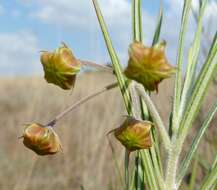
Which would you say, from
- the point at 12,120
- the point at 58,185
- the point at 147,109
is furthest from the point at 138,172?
the point at 12,120

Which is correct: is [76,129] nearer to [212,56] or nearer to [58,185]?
[58,185]

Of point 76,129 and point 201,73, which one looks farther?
point 76,129

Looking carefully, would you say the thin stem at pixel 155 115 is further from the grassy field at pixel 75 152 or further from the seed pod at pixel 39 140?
the grassy field at pixel 75 152

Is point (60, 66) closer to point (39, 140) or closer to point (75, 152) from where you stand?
point (39, 140)

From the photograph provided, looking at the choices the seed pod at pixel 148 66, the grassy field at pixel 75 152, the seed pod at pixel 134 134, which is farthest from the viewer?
the grassy field at pixel 75 152

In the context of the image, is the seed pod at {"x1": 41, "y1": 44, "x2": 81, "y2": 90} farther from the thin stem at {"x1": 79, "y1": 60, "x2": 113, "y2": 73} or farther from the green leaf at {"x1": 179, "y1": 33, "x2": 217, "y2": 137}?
the green leaf at {"x1": 179, "y1": 33, "x2": 217, "y2": 137}

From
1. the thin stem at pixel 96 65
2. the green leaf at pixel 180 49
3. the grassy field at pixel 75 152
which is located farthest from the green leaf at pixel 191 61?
the grassy field at pixel 75 152
